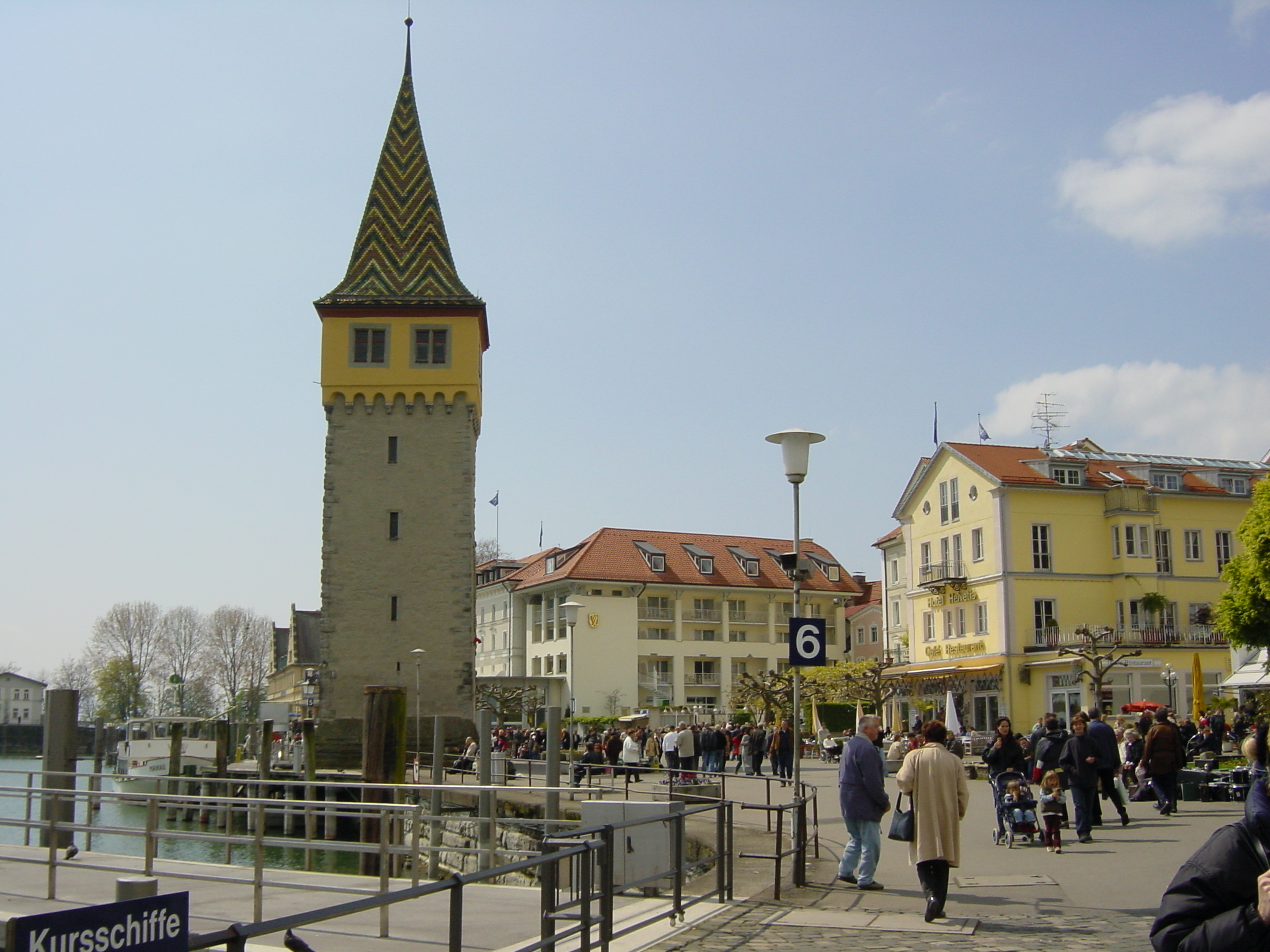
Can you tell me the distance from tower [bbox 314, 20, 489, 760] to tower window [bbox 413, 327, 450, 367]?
4cm

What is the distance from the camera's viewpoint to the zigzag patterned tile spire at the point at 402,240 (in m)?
49.5

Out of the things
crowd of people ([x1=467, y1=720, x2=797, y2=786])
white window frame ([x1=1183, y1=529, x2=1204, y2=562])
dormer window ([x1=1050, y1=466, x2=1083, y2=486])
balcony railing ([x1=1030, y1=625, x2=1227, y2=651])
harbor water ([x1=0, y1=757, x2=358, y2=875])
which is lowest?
harbor water ([x1=0, y1=757, x2=358, y2=875])

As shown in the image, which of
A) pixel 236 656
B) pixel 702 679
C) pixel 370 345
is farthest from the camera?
pixel 236 656

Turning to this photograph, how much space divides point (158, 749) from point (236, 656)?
54290 mm

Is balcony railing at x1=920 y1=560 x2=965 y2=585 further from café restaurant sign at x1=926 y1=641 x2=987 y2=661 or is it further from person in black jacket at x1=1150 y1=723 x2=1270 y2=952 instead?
person in black jacket at x1=1150 y1=723 x2=1270 y2=952

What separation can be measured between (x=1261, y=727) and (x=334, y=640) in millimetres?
44190

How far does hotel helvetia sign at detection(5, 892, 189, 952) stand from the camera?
3.67 metres

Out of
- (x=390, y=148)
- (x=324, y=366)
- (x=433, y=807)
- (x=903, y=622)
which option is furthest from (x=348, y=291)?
(x=433, y=807)

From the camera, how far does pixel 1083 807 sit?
1669cm

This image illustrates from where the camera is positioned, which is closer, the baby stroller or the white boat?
the baby stroller

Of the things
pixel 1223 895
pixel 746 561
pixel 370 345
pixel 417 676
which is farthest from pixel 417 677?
pixel 1223 895

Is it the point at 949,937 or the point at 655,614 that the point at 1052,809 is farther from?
the point at 655,614

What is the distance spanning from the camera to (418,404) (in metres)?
48.6

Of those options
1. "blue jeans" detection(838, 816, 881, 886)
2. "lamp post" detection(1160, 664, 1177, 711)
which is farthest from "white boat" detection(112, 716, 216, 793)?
"blue jeans" detection(838, 816, 881, 886)
